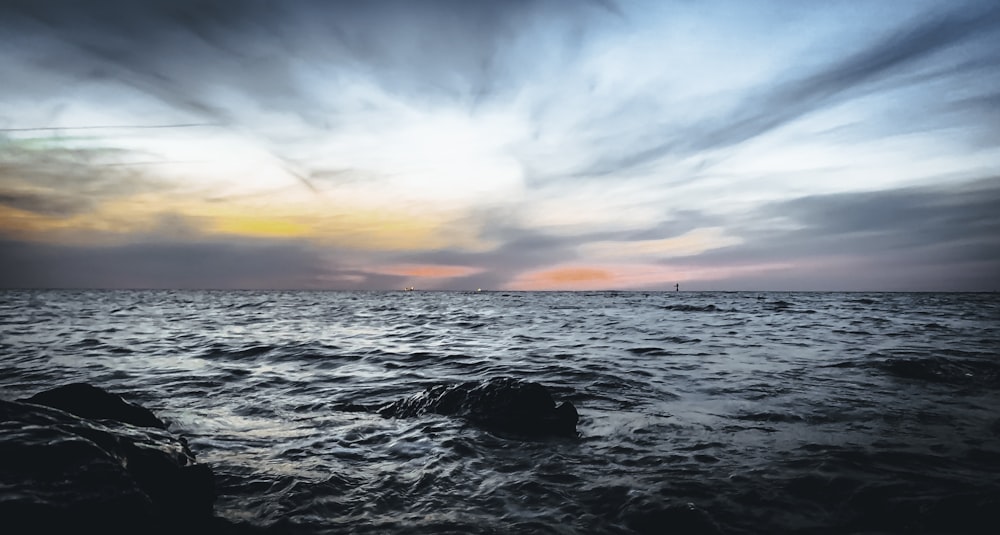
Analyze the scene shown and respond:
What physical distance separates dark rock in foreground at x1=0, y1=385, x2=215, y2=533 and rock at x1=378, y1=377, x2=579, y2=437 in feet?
11.2

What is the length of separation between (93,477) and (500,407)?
460 cm

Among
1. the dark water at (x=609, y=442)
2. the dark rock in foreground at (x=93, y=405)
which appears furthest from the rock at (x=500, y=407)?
the dark rock in foreground at (x=93, y=405)

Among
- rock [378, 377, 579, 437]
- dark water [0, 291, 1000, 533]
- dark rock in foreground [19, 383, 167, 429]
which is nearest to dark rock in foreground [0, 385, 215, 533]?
dark water [0, 291, 1000, 533]

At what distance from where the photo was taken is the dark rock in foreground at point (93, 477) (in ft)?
9.89

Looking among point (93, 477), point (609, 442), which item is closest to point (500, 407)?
point (609, 442)

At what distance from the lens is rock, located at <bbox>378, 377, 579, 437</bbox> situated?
6.55m

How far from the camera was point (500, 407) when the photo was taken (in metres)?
6.93

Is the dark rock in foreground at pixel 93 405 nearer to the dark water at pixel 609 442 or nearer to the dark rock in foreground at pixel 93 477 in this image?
the dark rock in foreground at pixel 93 477

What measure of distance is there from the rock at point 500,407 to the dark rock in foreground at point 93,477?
3.42 meters

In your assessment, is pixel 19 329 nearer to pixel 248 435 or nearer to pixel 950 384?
pixel 248 435

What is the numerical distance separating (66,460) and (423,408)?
15.0ft

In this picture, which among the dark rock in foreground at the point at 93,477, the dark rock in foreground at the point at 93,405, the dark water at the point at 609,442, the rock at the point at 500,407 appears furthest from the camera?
the rock at the point at 500,407

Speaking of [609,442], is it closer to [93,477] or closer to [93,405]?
[93,477]

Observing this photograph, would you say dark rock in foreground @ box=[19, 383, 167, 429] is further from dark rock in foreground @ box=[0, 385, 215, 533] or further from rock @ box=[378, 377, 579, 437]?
rock @ box=[378, 377, 579, 437]
